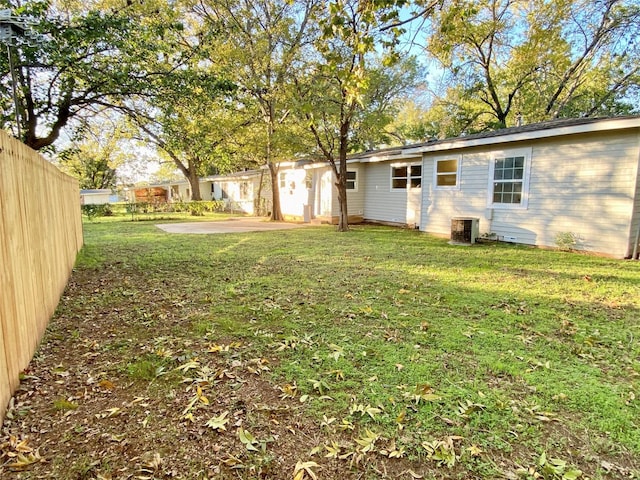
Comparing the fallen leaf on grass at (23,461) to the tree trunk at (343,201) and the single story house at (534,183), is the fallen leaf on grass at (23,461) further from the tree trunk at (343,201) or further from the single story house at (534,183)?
the tree trunk at (343,201)

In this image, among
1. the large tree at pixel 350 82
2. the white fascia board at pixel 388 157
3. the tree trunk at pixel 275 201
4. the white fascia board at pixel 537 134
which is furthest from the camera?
the tree trunk at pixel 275 201

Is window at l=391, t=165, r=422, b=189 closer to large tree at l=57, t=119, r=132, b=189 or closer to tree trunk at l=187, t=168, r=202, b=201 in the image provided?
tree trunk at l=187, t=168, r=202, b=201

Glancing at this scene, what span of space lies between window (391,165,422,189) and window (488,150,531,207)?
11.0 feet

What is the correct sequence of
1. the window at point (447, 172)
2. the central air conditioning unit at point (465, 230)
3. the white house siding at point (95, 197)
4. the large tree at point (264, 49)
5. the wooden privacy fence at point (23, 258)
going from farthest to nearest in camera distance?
1. the white house siding at point (95, 197)
2. the large tree at point (264, 49)
3. the window at point (447, 172)
4. the central air conditioning unit at point (465, 230)
5. the wooden privacy fence at point (23, 258)

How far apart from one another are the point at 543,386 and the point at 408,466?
4.68 feet

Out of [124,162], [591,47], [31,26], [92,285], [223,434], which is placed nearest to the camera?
[223,434]

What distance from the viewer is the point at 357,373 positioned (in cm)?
290

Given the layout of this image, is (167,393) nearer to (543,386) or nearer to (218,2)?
(543,386)

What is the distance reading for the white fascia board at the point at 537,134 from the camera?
7.13 m

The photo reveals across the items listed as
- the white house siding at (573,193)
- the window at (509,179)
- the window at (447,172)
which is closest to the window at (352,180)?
the window at (447,172)

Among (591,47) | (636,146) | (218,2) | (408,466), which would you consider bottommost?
(408,466)

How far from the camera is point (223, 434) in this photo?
7.17 feet

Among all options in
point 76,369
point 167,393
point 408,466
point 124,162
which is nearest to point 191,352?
point 167,393

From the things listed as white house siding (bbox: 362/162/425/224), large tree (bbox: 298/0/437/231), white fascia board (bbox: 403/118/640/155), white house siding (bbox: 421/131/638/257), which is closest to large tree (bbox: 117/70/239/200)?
large tree (bbox: 298/0/437/231)
